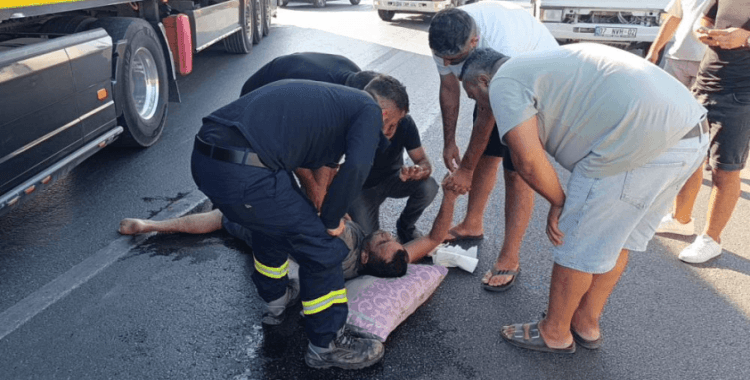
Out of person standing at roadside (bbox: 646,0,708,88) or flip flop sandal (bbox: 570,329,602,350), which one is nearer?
flip flop sandal (bbox: 570,329,602,350)

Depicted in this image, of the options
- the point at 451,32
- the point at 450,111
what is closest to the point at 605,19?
the point at 450,111

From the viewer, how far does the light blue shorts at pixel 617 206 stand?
8.79ft

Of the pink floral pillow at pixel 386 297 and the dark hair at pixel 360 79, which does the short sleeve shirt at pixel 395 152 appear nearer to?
the dark hair at pixel 360 79

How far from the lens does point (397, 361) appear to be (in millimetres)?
3078

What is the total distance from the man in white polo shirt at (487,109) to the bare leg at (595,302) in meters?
0.56

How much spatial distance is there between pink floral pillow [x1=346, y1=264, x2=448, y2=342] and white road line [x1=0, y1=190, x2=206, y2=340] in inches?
58.0

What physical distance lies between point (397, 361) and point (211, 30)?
6254mm

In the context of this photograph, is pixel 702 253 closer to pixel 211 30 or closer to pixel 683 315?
pixel 683 315

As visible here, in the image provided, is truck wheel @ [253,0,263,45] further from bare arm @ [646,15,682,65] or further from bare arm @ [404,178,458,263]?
bare arm @ [404,178,458,263]

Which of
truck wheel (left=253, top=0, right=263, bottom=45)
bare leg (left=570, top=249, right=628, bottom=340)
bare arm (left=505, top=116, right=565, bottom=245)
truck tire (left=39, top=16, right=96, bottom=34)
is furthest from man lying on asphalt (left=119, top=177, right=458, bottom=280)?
truck wheel (left=253, top=0, right=263, bottom=45)

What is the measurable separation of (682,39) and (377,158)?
2.52 metres

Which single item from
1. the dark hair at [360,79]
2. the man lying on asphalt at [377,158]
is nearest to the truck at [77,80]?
the man lying on asphalt at [377,158]

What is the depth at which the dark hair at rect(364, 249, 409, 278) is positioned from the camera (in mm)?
3535

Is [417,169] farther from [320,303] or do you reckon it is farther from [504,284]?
[320,303]
